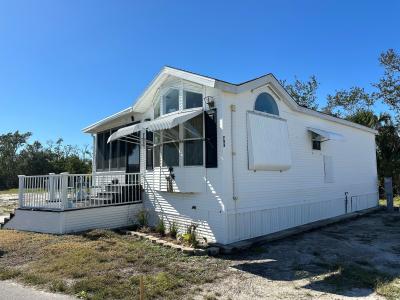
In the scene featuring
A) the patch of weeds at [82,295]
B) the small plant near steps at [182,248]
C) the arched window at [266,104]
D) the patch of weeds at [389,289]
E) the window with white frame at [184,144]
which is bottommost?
the patch of weeds at [389,289]

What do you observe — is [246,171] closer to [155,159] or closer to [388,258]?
[155,159]

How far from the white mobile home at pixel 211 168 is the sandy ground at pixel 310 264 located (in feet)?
3.90

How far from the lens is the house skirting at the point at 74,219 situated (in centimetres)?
998

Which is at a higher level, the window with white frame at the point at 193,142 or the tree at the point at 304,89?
the tree at the point at 304,89

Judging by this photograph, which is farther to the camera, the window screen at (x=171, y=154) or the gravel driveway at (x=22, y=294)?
the window screen at (x=171, y=154)

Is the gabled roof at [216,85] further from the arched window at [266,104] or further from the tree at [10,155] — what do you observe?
the tree at [10,155]

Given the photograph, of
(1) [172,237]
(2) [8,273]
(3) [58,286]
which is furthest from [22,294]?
(1) [172,237]

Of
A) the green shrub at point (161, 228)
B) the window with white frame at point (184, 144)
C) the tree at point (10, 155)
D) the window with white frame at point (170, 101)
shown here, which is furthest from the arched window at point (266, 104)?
the tree at point (10, 155)

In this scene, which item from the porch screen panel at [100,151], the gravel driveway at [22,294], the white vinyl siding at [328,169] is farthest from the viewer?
the porch screen panel at [100,151]

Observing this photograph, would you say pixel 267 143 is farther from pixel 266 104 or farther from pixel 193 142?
pixel 193 142

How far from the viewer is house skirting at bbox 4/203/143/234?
998 centimetres

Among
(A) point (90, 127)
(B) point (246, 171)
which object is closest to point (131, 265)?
(B) point (246, 171)

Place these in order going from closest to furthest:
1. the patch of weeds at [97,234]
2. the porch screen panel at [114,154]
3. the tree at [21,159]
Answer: the patch of weeds at [97,234] < the porch screen panel at [114,154] < the tree at [21,159]

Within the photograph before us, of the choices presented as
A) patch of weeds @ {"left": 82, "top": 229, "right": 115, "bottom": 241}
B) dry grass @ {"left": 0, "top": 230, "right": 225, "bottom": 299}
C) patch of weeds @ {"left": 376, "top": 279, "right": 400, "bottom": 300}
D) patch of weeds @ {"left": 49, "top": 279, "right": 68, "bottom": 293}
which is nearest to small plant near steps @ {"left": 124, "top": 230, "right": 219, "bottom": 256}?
dry grass @ {"left": 0, "top": 230, "right": 225, "bottom": 299}
